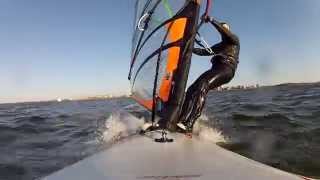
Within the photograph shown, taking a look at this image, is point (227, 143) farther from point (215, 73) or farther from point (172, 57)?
point (172, 57)

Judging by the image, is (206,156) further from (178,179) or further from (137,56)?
(137,56)

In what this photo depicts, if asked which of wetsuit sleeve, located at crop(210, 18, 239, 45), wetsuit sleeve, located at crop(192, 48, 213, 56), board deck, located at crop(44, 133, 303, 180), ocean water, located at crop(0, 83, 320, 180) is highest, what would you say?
wetsuit sleeve, located at crop(210, 18, 239, 45)

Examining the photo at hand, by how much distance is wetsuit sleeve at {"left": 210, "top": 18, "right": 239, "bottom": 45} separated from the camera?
800cm

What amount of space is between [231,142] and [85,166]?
616 centimetres

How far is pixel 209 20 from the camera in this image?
793 cm

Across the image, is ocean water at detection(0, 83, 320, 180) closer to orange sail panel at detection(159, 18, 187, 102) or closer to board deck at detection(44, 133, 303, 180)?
orange sail panel at detection(159, 18, 187, 102)

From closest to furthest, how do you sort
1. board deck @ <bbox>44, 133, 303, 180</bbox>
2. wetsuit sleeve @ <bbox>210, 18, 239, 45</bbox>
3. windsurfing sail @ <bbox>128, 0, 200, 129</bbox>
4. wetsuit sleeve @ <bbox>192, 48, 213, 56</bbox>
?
board deck @ <bbox>44, 133, 303, 180</bbox>
windsurfing sail @ <bbox>128, 0, 200, 129</bbox>
wetsuit sleeve @ <bbox>210, 18, 239, 45</bbox>
wetsuit sleeve @ <bbox>192, 48, 213, 56</bbox>

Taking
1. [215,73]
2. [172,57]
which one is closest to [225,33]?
[215,73]

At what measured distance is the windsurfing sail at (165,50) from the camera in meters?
7.90

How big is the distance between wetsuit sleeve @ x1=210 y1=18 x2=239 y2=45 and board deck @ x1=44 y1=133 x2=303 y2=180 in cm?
327

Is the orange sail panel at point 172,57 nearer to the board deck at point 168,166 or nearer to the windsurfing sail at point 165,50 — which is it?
the windsurfing sail at point 165,50

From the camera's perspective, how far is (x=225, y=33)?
827 cm

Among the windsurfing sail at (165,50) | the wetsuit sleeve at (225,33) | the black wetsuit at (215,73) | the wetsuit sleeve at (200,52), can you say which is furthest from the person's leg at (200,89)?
the wetsuit sleeve at (225,33)

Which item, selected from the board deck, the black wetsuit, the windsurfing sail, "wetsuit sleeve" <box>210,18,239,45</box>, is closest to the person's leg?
the black wetsuit
